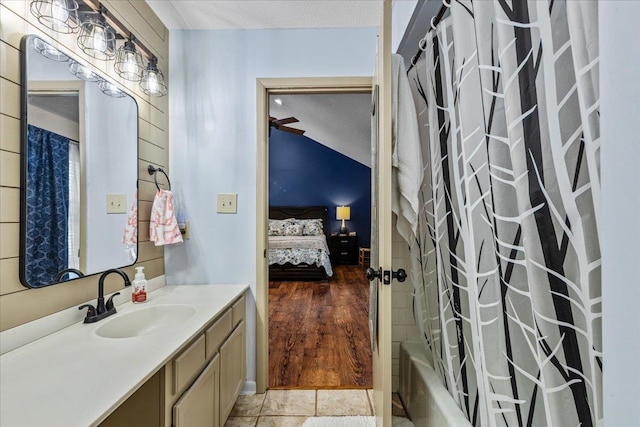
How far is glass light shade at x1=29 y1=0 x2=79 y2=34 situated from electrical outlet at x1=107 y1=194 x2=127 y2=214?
0.72 metres

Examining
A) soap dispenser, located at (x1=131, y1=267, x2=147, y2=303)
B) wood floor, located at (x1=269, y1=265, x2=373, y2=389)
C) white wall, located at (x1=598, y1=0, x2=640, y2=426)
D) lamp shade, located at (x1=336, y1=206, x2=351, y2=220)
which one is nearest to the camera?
white wall, located at (x1=598, y1=0, x2=640, y2=426)

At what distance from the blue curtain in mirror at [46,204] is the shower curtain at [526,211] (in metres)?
1.56

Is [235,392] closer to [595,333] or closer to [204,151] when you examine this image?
[204,151]

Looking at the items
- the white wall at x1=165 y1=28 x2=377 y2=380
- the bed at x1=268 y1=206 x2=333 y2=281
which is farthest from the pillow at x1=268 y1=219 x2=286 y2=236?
the white wall at x1=165 y1=28 x2=377 y2=380

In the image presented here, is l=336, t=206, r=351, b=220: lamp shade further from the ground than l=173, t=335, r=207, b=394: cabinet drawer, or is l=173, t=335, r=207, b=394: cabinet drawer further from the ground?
l=336, t=206, r=351, b=220: lamp shade

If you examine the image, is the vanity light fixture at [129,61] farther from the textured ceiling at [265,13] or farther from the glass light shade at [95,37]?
the textured ceiling at [265,13]

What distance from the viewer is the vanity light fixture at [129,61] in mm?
1505

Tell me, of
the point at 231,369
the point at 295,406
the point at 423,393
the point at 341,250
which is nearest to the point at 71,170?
the point at 231,369

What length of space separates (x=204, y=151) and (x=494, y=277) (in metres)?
1.83

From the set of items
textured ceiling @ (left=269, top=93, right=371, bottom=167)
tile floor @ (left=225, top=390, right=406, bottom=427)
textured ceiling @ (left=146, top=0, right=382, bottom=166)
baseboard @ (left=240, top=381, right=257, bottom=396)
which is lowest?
tile floor @ (left=225, top=390, right=406, bottom=427)

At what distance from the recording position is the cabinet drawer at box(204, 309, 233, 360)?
1.31 meters

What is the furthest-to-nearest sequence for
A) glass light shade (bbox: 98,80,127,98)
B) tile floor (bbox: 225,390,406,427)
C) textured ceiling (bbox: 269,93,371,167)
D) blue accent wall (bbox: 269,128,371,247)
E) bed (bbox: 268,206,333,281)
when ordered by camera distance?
blue accent wall (bbox: 269,128,371,247) < bed (bbox: 268,206,333,281) < textured ceiling (bbox: 269,93,371,167) < tile floor (bbox: 225,390,406,427) < glass light shade (bbox: 98,80,127,98)

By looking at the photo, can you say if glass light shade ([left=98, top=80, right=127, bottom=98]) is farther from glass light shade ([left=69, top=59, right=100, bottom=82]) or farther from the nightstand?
the nightstand

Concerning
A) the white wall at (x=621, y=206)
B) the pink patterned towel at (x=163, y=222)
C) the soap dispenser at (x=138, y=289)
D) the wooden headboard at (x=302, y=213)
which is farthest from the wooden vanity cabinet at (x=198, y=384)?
the wooden headboard at (x=302, y=213)
